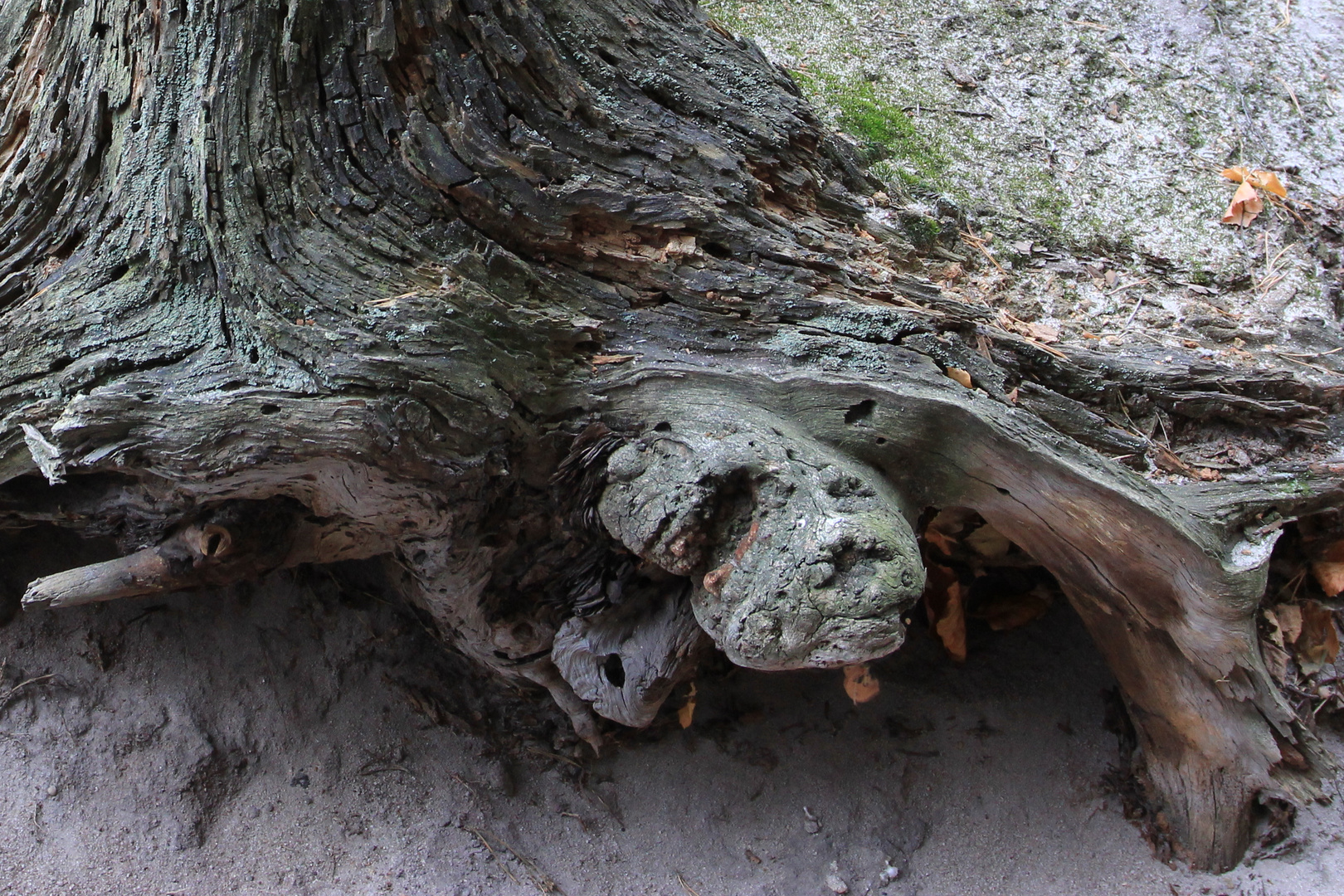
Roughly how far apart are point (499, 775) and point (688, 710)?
66 cm

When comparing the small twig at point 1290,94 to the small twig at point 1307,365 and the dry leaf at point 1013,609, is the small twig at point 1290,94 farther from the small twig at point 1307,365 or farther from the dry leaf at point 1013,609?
the dry leaf at point 1013,609

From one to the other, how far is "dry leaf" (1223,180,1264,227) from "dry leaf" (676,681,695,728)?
8.00 ft

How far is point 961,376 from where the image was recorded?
7.04 ft

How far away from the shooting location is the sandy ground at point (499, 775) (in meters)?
2.57

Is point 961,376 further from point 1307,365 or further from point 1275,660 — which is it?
point 1275,660

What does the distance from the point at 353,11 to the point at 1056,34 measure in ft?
9.48

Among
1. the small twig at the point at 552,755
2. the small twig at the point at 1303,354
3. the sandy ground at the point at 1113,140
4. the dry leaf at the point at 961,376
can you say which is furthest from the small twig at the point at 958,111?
A: the small twig at the point at 552,755

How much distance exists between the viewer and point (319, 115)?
202 centimetres

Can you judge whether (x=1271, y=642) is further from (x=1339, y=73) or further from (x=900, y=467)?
(x=1339, y=73)

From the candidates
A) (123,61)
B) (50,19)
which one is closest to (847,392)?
(123,61)

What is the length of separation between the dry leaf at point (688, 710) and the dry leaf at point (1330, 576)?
1.85 meters

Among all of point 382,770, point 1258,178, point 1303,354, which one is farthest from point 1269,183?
point 382,770

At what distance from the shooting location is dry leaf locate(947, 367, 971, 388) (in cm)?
214


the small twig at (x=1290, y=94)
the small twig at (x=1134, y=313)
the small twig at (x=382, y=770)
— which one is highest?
the small twig at (x=1290, y=94)
